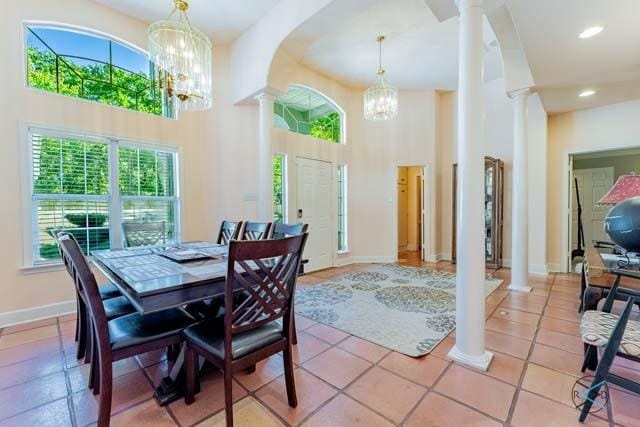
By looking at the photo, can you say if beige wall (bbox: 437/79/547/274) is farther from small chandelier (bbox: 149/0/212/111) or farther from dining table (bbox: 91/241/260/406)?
dining table (bbox: 91/241/260/406)

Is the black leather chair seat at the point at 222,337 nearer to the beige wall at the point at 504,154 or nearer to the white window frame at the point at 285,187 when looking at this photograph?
the white window frame at the point at 285,187

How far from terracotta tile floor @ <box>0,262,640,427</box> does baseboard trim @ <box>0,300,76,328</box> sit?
0.78 ft

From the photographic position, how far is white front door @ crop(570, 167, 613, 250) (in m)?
5.64

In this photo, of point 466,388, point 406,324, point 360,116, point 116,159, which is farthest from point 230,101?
point 466,388

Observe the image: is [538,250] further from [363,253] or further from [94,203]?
[94,203]

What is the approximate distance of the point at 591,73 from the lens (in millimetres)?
3311

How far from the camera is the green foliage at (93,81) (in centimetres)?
301

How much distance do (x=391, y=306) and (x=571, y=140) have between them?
4.19 m

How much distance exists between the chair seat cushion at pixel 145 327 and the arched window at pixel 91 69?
2266mm

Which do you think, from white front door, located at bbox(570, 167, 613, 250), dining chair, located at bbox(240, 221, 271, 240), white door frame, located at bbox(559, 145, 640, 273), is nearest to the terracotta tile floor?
dining chair, located at bbox(240, 221, 271, 240)

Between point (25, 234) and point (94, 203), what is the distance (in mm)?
645

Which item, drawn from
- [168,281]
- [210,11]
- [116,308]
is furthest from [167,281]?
[210,11]

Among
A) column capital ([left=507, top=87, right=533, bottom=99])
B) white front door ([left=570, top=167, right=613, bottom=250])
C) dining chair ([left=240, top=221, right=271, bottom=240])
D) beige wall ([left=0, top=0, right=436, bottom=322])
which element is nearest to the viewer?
dining chair ([left=240, top=221, right=271, bottom=240])

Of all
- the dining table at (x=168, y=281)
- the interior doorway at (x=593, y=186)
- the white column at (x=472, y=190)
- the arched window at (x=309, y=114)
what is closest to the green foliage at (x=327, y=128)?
the arched window at (x=309, y=114)
